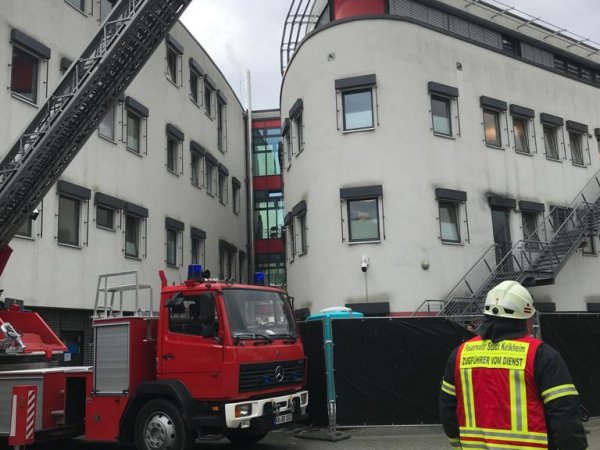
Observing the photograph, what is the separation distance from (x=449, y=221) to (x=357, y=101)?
4795mm

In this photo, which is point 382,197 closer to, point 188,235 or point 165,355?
point 188,235

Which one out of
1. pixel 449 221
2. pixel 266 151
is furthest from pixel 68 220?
pixel 266 151

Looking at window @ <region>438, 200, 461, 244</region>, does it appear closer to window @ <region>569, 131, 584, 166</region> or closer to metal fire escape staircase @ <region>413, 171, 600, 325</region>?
metal fire escape staircase @ <region>413, 171, 600, 325</region>

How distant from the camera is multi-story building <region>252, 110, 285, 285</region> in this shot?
129ft

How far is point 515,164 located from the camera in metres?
22.0

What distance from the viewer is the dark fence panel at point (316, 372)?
11672mm

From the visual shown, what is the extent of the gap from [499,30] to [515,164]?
5.38 meters

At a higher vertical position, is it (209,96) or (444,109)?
(209,96)

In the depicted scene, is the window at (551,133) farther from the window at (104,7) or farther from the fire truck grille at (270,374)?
the fire truck grille at (270,374)

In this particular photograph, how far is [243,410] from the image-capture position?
29.2 ft

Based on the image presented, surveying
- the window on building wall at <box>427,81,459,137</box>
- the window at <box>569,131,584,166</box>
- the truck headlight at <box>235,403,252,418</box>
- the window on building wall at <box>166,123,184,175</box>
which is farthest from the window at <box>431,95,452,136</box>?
the truck headlight at <box>235,403,252,418</box>

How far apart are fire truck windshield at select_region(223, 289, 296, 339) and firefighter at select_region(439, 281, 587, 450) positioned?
5.38 m

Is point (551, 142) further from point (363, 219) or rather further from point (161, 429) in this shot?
point (161, 429)

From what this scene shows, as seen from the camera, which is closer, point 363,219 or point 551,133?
point 363,219
